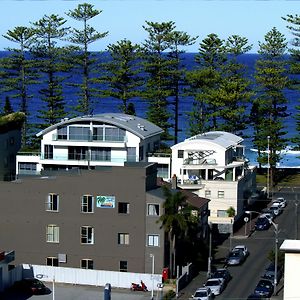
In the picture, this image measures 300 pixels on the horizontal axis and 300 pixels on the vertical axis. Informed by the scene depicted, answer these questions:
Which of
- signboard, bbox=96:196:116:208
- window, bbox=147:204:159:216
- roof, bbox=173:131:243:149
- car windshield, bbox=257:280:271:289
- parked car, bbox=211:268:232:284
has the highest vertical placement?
roof, bbox=173:131:243:149

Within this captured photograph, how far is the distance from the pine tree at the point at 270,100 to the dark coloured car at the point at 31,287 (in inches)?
1210

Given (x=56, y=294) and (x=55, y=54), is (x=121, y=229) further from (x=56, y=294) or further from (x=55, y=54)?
(x=55, y=54)

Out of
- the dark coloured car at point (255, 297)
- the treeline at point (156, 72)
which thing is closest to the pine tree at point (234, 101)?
the treeline at point (156, 72)

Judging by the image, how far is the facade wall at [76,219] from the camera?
42.5 meters

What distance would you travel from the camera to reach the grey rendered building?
1671 inches

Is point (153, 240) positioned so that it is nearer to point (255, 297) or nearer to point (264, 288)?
point (264, 288)

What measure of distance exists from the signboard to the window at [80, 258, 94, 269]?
2869 millimetres

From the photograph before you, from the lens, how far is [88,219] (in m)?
43.1

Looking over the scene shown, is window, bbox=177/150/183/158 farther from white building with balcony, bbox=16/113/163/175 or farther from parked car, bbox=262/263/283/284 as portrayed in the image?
parked car, bbox=262/263/283/284

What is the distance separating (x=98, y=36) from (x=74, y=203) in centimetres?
3521

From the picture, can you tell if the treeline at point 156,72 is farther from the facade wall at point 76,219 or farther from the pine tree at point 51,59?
the facade wall at point 76,219

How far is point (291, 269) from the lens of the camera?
81.7 feet

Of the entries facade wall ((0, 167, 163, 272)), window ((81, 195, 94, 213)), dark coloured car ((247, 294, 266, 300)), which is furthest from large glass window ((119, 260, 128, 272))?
dark coloured car ((247, 294, 266, 300))

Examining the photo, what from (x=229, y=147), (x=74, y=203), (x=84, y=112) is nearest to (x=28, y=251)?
(x=74, y=203)
